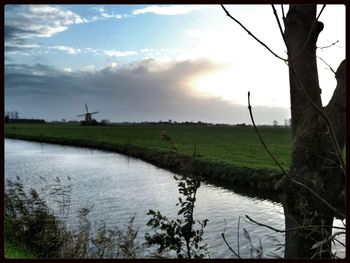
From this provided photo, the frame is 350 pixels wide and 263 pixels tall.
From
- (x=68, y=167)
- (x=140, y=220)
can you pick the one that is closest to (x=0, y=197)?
(x=140, y=220)

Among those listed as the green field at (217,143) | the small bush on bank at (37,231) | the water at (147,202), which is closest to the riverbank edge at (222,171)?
the green field at (217,143)

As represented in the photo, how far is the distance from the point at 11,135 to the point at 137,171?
179 feet

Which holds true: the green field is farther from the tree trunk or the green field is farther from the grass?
the grass

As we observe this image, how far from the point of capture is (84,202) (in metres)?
18.2

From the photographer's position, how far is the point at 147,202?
61.1 feet

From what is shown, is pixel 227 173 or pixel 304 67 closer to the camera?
pixel 304 67

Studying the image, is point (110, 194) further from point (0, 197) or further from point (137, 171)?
point (0, 197)

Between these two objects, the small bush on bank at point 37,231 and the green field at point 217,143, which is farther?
the green field at point 217,143

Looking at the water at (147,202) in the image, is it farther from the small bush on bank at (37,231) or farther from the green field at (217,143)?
the small bush on bank at (37,231)

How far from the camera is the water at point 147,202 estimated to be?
44.0ft

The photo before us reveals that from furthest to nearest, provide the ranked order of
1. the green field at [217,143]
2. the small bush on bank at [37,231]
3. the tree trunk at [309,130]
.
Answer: the green field at [217,143], the small bush on bank at [37,231], the tree trunk at [309,130]

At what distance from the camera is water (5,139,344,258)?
1342cm
